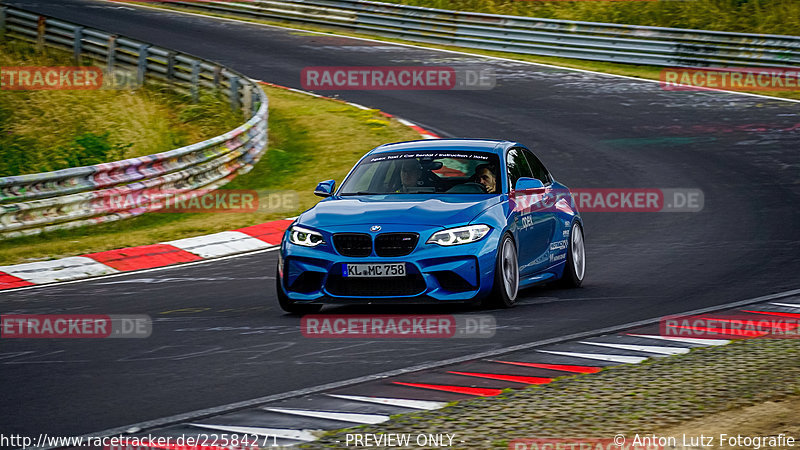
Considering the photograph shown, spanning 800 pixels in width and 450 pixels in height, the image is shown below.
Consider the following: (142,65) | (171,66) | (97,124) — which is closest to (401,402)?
(97,124)

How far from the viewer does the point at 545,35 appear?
3269cm

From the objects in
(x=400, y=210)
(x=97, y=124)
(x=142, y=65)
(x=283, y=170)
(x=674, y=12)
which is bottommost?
(x=283, y=170)

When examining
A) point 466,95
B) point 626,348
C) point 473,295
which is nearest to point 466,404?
point 626,348

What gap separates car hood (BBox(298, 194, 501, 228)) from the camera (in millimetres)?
9234

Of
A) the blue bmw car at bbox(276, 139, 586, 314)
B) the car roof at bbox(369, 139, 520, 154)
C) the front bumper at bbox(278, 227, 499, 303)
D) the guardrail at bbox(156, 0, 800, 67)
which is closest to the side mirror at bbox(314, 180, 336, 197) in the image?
the blue bmw car at bbox(276, 139, 586, 314)

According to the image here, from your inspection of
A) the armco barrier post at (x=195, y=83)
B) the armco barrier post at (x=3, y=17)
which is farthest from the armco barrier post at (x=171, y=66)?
the armco barrier post at (x=3, y=17)

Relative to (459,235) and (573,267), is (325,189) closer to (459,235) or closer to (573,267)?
(459,235)

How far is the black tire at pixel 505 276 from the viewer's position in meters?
9.30

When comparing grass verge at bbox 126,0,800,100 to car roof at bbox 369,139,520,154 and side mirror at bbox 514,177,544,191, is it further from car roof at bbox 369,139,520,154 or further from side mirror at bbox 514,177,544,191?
side mirror at bbox 514,177,544,191

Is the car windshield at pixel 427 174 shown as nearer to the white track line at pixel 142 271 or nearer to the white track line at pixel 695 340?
the white track line at pixel 695 340

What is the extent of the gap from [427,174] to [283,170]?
10.0m

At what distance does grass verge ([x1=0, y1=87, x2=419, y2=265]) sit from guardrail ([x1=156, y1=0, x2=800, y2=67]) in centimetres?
850

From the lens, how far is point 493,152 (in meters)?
10.6

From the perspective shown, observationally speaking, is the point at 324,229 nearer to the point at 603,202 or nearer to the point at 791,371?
the point at 791,371
